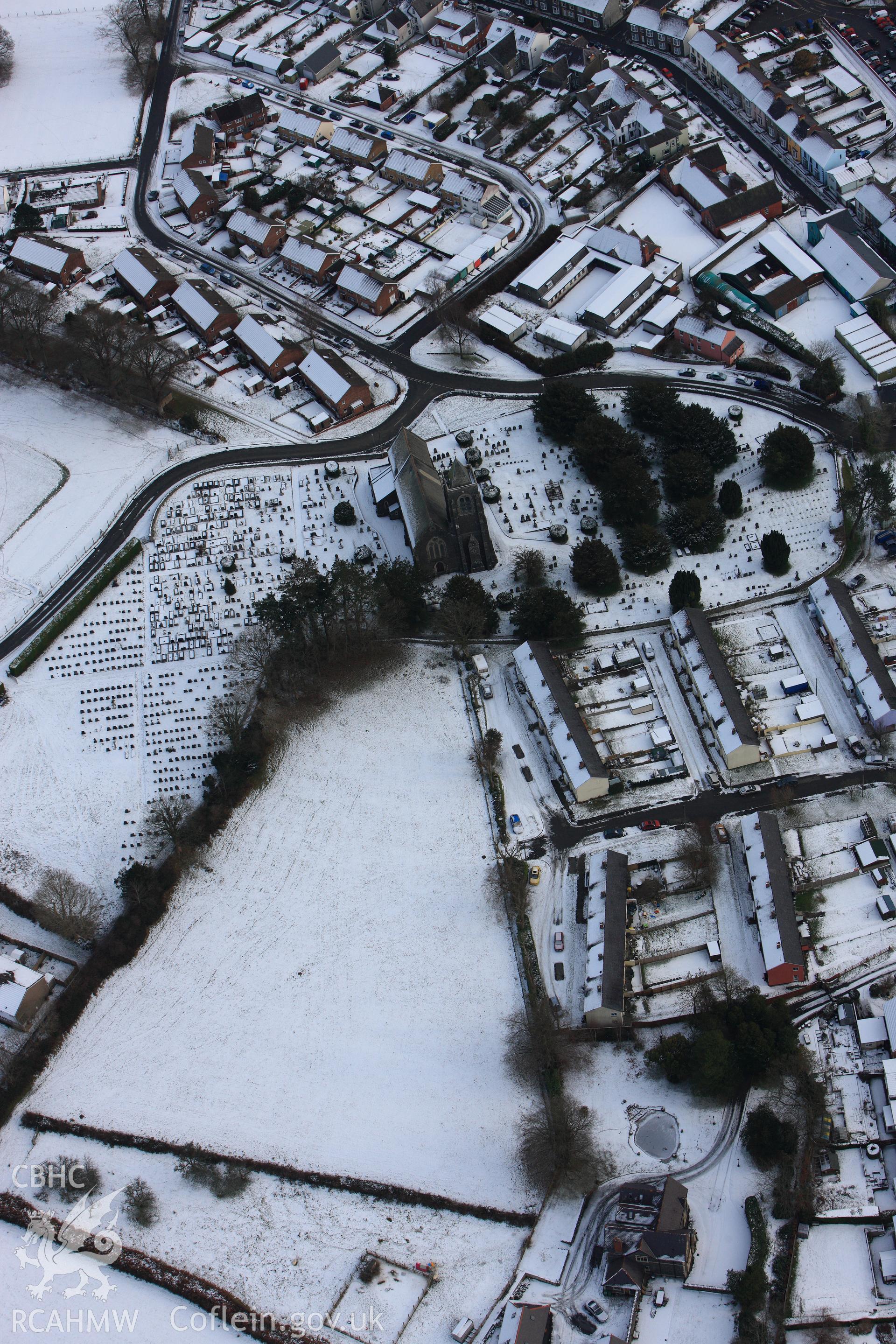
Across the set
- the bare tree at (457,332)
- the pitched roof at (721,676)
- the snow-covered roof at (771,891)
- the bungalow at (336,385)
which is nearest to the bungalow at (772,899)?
the snow-covered roof at (771,891)

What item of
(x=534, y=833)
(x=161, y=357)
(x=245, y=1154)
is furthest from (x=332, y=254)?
(x=245, y=1154)

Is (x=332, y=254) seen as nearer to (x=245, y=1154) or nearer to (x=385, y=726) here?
(x=385, y=726)

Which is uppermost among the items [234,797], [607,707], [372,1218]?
[607,707]

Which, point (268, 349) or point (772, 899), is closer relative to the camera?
point (772, 899)

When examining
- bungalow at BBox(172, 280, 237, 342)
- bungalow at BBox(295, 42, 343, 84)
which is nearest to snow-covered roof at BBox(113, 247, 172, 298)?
bungalow at BBox(172, 280, 237, 342)

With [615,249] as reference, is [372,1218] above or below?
below

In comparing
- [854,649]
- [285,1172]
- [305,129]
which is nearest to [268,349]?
[305,129]

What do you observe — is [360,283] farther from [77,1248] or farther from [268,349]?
[77,1248]

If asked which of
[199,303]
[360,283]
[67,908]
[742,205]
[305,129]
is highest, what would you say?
[305,129]

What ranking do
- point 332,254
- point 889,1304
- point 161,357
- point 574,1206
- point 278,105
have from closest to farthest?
1. point 889,1304
2. point 574,1206
3. point 161,357
4. point 332,254
5. point 278,105
